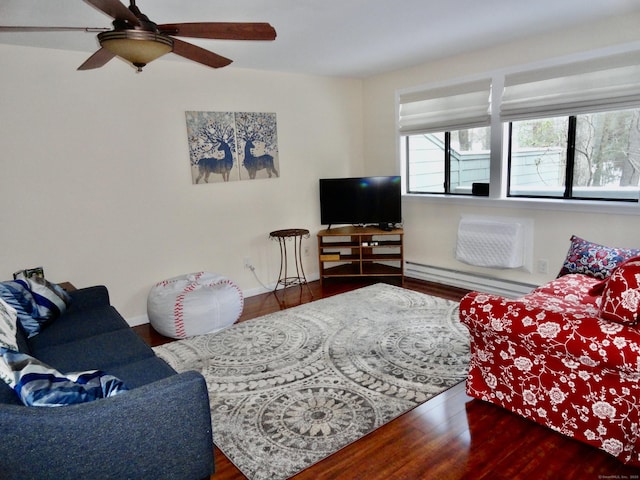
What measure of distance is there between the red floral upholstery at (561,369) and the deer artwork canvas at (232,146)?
294 cm

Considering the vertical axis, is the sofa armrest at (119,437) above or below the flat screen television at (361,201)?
below

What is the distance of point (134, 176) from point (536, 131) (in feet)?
12.1

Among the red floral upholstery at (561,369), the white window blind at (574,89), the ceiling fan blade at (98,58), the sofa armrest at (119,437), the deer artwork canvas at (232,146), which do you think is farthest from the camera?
the deer artwork canvas at (232,146)

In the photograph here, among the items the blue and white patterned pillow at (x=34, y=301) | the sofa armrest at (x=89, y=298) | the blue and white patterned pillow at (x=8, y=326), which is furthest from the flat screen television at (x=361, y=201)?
the blue and white patterned pillow at (x=8, y=326)

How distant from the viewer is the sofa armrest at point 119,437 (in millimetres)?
1365

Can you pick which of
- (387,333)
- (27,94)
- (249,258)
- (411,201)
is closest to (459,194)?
(411,201)

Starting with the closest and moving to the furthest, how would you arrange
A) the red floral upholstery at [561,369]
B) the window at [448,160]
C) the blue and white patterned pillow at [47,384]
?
the blue and white patterned pillow at [47,384]
the red floral upholstery at [561,369]
the window at [448,160]

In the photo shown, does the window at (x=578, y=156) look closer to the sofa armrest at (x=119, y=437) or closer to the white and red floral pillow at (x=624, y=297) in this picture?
the white and red floral pillow at (x=624, y=297)

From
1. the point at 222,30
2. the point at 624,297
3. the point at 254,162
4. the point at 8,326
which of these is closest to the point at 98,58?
the point at 222,30

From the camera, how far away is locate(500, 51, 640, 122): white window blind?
3455 mm

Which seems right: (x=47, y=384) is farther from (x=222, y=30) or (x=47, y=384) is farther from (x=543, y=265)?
(x=543, y=265)

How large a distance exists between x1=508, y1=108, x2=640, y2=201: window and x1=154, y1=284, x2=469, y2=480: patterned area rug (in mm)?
1451

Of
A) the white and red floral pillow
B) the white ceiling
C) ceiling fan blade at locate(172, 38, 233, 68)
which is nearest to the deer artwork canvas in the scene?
the white ceiling

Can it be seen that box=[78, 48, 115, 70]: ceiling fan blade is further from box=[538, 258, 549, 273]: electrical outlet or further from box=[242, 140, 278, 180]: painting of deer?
box=[538, 258, 549, 273]: electrical outlet
